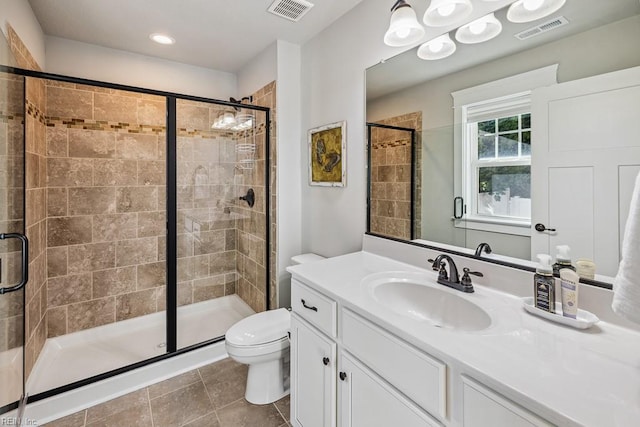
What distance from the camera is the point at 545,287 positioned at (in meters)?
0.98

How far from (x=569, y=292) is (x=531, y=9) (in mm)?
1038

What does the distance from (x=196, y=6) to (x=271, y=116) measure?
2.79ft

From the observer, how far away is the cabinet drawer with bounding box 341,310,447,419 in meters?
0.81

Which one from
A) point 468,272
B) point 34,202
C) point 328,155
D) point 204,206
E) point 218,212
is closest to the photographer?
point 468,272

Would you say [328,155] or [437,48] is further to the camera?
[328,155]

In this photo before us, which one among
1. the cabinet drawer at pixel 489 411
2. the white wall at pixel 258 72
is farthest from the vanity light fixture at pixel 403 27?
the cabinet drawer at pixel 489 411

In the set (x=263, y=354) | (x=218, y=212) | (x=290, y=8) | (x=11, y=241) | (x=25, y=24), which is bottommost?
(x=263, y=354)

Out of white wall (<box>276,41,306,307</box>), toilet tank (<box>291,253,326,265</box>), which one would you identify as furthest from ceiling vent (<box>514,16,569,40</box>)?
toilet tank (<box>291,253,326,265</box>)

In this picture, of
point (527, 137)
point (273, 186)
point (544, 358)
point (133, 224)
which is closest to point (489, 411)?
point (544, 358)

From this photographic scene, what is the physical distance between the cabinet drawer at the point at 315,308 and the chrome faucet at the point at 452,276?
0.49m

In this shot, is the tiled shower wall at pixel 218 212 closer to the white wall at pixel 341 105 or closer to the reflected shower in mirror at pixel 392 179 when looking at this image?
the white wall at pixel 341 105

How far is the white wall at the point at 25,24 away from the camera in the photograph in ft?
5.01

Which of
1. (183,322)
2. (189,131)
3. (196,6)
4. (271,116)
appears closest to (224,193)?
(189,131)

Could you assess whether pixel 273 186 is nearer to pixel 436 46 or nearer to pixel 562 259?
pixel 436 46
